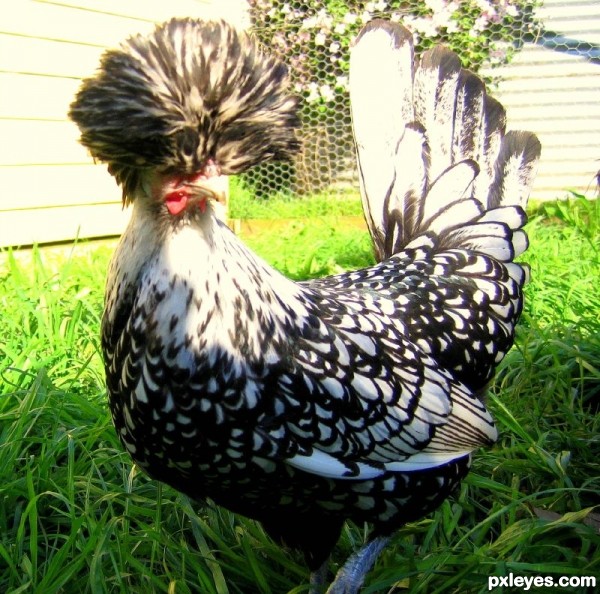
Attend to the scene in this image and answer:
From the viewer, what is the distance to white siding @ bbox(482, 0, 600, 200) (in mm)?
5195

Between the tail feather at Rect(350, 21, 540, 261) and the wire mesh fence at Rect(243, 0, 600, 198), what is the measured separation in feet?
9.09

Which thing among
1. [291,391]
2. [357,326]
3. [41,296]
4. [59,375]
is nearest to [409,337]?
[357,326]

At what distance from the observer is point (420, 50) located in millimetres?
5668

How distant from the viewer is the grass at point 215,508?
167cm

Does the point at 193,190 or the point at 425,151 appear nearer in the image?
the point at 193,190

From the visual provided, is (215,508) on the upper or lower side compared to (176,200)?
lower

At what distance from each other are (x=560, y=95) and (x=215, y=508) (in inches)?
187

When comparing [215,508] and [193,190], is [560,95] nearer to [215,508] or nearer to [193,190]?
[215,508]

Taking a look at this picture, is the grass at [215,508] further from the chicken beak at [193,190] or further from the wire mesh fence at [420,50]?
the wire mesh fence at [420,50]

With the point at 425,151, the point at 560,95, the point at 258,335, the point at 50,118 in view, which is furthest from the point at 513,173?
the point at 560,95

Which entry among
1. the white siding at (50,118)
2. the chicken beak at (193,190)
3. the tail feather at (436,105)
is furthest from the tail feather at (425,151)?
the white siding at (50,118)

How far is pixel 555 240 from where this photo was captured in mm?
4117

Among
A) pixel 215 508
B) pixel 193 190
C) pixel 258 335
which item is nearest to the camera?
pixel 193 190

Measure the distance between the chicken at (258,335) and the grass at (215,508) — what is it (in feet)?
0.61
